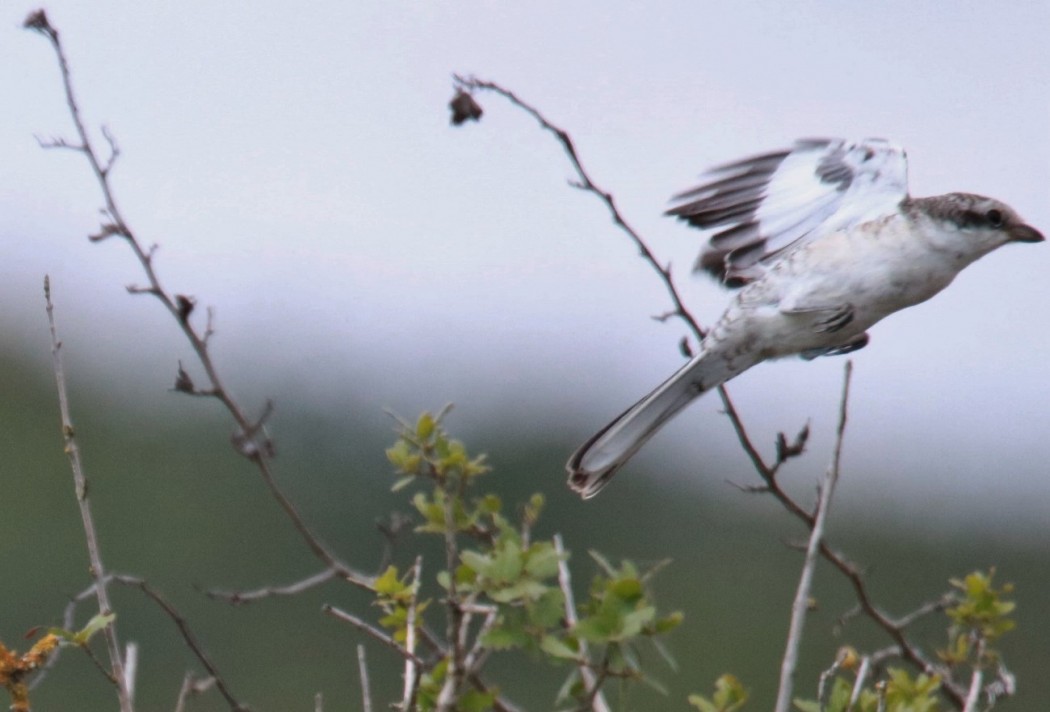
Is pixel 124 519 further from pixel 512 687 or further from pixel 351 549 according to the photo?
pixel 512 687

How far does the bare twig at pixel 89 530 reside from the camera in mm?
2324

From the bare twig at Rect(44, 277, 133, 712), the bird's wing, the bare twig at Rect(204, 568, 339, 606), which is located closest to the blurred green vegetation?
the bird's wing

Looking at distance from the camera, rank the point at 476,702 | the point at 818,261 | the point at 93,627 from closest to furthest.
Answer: the point at 476,702 < the point at 93,627 < the point at 818,261

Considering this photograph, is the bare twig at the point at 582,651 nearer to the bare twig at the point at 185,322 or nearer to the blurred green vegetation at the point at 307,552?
the bare twig at the point at 185,322

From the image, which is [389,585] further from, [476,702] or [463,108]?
[463,108]

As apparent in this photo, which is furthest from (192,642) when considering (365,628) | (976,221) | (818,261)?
(976,221)

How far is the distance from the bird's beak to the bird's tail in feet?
2.42

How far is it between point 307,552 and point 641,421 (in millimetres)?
16461

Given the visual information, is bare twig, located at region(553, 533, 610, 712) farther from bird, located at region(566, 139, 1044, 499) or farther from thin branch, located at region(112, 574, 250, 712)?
bird, located at region(566, 139, 1044, 499)

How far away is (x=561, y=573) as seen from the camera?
2.40m

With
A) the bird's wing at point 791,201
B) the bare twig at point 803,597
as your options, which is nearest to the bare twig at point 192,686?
the bare twig at point 803,597

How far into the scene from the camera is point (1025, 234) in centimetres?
435

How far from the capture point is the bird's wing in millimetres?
4590

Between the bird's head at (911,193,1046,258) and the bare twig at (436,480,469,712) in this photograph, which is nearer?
the bare twig at (436,480,469,712)
